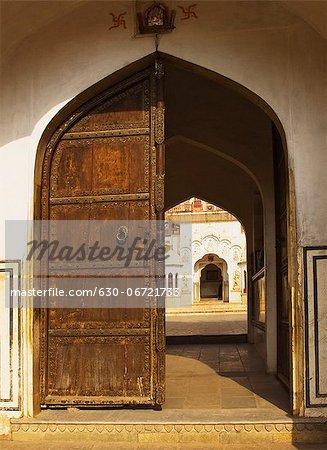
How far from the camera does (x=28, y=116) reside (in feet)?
17.3

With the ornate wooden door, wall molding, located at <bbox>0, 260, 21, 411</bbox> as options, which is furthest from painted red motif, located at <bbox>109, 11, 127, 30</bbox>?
wall molding, located at <bbox>0, 260, 21, 411</bbox>

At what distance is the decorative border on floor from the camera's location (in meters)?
4.43

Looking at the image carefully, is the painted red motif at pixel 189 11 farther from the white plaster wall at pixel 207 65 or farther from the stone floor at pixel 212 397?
the stone floor at pixel 212 397

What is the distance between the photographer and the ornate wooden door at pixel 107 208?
502 cm

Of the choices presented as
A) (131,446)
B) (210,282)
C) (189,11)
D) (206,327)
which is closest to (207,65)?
(189,11)

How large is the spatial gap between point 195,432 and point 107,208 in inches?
80.8

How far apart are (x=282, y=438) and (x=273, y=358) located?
9.09 feet

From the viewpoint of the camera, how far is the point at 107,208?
523 cm

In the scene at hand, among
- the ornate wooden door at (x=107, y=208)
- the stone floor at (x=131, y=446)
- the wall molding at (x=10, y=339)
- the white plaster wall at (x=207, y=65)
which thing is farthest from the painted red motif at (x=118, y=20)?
the stone floor at (x=131, y=446)

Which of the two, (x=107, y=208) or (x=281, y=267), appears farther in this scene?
(x=281, y=267)

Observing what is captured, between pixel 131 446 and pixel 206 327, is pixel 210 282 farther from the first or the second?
pixel 131 446

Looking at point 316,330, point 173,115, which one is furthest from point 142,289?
point 173,115

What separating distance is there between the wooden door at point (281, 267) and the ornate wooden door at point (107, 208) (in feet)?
5.45

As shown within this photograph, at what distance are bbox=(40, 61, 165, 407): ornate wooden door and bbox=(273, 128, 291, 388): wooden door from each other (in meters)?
1.66
